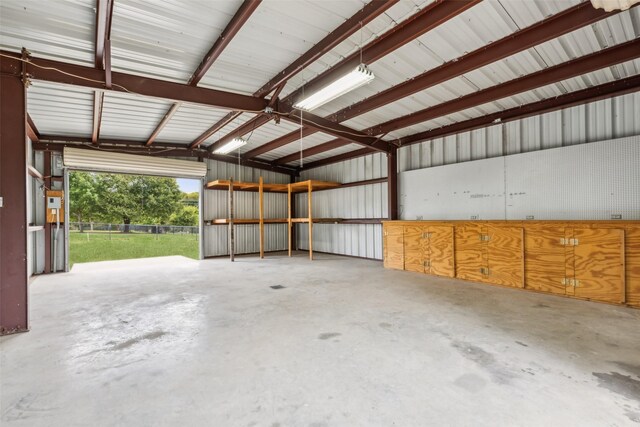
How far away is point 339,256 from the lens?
973cm

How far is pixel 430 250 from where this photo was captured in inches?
251

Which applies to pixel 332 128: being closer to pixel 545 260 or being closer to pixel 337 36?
pixel 337 36

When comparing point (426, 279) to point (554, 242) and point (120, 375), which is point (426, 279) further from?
point (120, 375)

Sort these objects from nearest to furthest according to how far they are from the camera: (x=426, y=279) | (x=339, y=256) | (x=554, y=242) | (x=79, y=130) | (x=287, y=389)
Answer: (x=287, y=389) → (x=554, y=242) → (x=426, y=279) → (x=79, y=130) → (x=339, y=256)

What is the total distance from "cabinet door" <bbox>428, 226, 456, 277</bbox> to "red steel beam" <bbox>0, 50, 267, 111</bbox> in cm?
448

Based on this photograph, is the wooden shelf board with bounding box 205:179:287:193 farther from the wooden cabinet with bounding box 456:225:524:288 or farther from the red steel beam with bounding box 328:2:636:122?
the wooden cabinet with bounding box 456:225:524:288

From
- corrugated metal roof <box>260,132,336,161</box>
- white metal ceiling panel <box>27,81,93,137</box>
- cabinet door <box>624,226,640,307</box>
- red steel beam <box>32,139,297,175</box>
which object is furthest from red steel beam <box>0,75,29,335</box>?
cabinet door <box>624,226,640,307</box>

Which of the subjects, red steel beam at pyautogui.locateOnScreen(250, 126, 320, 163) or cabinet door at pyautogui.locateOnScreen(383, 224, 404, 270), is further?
red steel beam at pyautogui.locateOnScreen(250, 126, 320, 163)

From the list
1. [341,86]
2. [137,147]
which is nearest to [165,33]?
[341,86]

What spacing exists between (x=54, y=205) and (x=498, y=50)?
9.73 m

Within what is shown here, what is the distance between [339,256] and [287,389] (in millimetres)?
7582

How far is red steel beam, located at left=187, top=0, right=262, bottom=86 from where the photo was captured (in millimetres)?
3102

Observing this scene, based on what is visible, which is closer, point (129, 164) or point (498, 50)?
point (498, 50)

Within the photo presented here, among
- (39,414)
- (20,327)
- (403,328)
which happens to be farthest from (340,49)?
(20,327)
